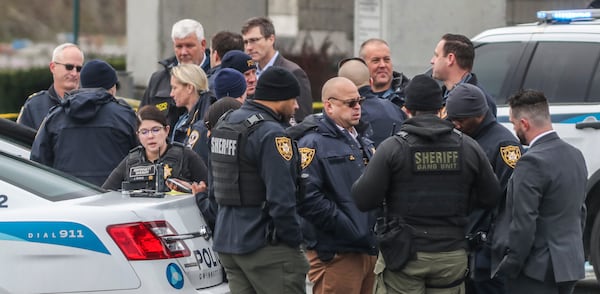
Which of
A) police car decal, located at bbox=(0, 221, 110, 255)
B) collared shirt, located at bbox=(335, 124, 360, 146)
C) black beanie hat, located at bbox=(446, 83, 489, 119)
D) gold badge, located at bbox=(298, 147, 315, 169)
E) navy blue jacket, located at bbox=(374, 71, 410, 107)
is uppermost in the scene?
black beanie hat, located at bbox=(446, 83, 489, 119)

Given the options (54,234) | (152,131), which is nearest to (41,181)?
(54,234)

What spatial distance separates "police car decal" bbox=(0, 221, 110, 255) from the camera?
5.48 m

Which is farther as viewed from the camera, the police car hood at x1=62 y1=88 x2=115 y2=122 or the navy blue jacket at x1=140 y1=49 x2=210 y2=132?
the navy blue jacket at x1=140 y1=49 x2=210 y2=132

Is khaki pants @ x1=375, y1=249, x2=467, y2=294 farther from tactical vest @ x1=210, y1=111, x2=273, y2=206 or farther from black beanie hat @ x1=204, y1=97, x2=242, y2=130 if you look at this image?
black beanie hat @ x1=204, y1=97, x2=242, y2=130

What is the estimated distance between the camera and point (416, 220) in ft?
18.9

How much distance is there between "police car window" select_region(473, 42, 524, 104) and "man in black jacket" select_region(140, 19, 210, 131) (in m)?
2.21

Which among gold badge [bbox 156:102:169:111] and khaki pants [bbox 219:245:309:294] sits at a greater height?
A: gold badge [bbox 156:102:169:111]

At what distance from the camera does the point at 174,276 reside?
5.74 m

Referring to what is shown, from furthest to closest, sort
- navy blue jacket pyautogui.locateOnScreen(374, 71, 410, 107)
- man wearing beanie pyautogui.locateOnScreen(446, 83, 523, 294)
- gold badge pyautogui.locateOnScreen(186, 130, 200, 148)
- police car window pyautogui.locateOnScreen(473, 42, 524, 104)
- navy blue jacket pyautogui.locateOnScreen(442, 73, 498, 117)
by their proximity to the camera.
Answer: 1. police car window pyautogui.locateOnScreen(473, 42, 524, 104)
2. navy blue jacket pyautogui.locateOnScreen(374, 71, 410, 107)
3. gold badge pyautogui.locateOnScreen(186, 130, 200, 148)
4. navy blue jacket pyautogui.locateOnScreen(442, 73, 498, 117)
5. man wearing beanie pyautogui.locateOnScreen(446, 83, 523, 294)

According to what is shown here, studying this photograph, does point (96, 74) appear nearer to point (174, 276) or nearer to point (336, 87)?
point (336, 87)

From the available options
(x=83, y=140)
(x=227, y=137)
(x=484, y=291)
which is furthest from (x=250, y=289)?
(x=83, y=140)

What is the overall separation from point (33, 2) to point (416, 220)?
3998 centimetres

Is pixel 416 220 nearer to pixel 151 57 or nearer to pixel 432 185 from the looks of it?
pixel 432 185

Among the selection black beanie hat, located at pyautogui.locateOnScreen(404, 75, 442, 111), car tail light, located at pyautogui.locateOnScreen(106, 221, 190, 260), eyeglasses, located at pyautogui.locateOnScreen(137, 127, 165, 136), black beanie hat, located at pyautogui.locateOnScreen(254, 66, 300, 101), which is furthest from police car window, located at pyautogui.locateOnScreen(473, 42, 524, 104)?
car tail light, located at pyautogui.locateOnScreen(106, 221, 190, 260)
